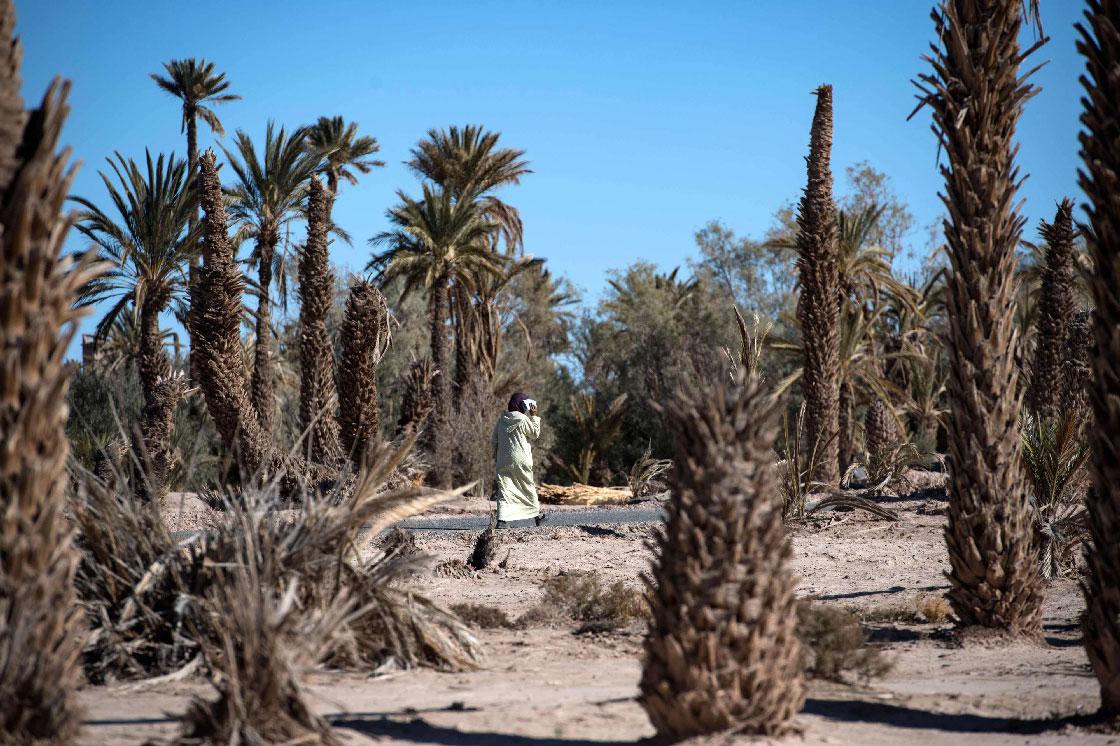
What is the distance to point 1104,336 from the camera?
17.8 feet

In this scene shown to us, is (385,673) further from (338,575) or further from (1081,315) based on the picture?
(1081,315)

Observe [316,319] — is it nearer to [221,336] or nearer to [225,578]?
[221,336]

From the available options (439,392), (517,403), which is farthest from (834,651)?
(439,392)

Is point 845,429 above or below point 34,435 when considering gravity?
above

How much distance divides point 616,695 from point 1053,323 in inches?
592

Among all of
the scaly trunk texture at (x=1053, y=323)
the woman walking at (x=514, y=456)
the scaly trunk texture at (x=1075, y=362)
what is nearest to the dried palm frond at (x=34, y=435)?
the woman walking at (x=514, y=456)

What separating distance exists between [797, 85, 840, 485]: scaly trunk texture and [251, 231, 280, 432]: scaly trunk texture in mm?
11061

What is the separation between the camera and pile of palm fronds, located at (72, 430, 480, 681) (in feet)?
18.6

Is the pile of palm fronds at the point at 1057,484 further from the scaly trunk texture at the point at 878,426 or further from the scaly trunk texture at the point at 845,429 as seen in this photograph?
the scaly trunk texture at the point at 878,426

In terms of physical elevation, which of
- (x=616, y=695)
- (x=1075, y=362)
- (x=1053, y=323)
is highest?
(x=1053, y=323)

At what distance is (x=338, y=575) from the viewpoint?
19.5 feet

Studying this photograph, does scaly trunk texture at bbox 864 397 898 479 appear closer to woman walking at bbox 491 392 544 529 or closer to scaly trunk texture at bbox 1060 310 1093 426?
scaly trunk texture at bbox 1060 310 1093 426

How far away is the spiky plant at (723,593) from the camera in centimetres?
434

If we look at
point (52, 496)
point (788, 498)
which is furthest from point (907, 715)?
point (788, 498)
